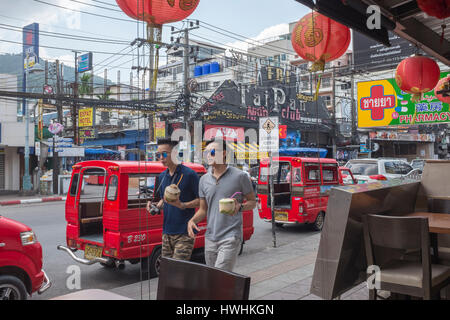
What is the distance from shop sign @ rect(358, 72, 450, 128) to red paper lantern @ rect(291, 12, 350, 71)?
6.89 metres

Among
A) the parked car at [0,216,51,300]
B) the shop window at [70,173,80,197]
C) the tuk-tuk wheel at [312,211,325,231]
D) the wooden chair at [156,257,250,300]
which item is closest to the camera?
the wooden chair at [156,257,250,300]

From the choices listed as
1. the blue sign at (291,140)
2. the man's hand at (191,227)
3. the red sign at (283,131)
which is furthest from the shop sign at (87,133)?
the man's hand at (191,227)

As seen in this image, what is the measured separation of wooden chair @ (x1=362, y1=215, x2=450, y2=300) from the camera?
283 cm

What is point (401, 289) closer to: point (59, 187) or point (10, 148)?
point (59, 187)

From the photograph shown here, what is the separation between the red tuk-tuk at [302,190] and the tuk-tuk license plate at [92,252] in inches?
199

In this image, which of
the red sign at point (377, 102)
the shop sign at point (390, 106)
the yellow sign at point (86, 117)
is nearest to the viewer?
the shop sign at point (390, 106)

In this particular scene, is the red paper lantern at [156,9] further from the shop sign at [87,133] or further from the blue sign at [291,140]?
the shop sign at [87,133]

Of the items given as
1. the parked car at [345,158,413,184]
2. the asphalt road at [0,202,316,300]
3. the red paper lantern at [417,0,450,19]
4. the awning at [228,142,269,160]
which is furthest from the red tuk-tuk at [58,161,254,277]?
the awning at [228,142,269,160]

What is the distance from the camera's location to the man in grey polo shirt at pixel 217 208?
11.2 ft

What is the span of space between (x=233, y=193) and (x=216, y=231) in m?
0.37

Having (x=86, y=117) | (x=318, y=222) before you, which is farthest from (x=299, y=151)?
(x=86, y=117)

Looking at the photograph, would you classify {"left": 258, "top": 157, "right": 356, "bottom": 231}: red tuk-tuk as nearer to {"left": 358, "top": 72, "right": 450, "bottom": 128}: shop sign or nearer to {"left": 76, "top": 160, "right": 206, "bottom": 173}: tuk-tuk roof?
{"left": 358, "top": 72, "right": 450, "bottom": 128}: shop sign

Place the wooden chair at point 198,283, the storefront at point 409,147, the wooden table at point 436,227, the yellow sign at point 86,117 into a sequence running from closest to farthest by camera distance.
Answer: the wooden chair at point 198,283 → the wooden table at point 436,227 → the yellow sign at point 86,117 → the storefront at point 409,147

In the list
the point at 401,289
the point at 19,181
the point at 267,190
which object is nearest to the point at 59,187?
the point at 19,181
